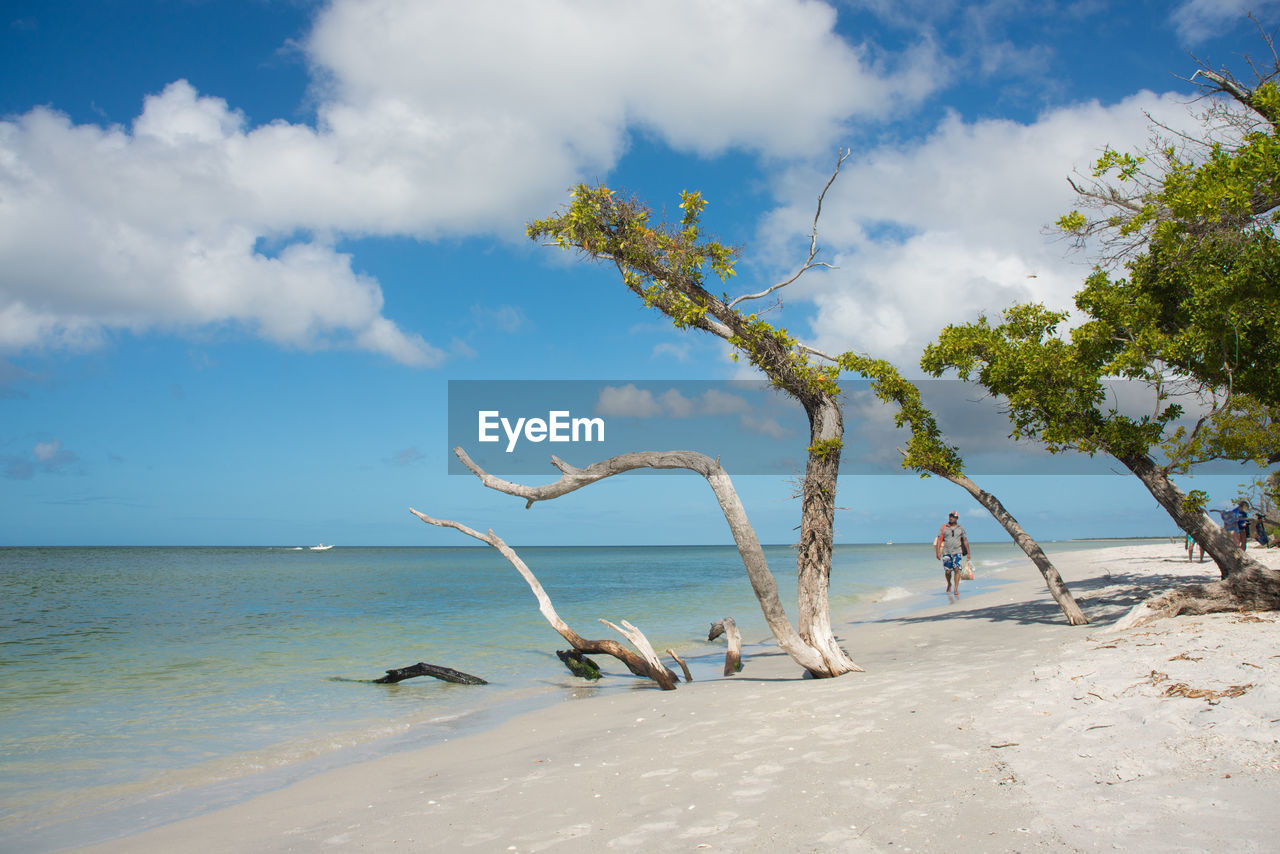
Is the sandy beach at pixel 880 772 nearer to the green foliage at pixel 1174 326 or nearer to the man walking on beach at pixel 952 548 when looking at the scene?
the green foliage at pixel 1174 326

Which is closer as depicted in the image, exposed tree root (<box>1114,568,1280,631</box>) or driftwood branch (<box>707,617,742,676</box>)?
exposed tree root (<box>1114,568,1280,631</box>)

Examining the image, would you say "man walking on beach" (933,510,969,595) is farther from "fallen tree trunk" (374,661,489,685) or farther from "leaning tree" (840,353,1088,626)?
"fallen tree trunk" (374,661,489,685)

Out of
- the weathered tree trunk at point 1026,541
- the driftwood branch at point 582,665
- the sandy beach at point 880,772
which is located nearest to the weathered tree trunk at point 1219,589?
the sandy beach at point 880,772

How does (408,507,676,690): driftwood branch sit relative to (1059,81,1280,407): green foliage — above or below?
below

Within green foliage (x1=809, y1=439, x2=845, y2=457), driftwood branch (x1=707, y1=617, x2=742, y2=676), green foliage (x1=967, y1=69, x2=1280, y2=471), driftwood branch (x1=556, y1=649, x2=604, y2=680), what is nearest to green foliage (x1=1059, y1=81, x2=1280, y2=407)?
green foliage (x1=967, y1=69, x2=1280, y2=471)

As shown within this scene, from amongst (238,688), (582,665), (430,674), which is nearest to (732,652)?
(582,665)

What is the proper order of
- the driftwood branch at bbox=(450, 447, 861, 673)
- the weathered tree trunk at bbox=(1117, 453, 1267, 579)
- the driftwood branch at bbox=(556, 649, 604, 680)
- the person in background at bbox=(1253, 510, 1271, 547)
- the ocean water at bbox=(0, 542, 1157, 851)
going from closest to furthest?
1. the ocean water at bbox=(0, 542, 1157, 851)
2. the driftwood branch at bbox=(450, 447, 861, 673)
3. the weathered tree trunk at bbox=(1117, 453, 1267, 579)
4. the driftwood branch at bbox=(556, 649, 604, 680)
5. the person in background at bbox=(1253, 510, 1271, 547)

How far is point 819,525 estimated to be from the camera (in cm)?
931

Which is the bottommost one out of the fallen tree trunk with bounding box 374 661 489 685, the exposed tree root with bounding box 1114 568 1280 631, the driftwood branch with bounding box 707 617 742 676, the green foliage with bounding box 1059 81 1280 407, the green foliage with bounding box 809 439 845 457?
the fallen tree trunk with bounding box 374 661 489 685

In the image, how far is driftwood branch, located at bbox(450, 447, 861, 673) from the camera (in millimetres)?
8719

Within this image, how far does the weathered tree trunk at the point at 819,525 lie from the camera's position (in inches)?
353

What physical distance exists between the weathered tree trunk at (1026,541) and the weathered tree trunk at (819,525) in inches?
118

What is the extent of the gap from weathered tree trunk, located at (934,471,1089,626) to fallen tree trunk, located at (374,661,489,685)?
7.96m

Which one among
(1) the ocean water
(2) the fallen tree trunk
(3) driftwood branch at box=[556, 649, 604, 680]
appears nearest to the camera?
(1) the ocean water
